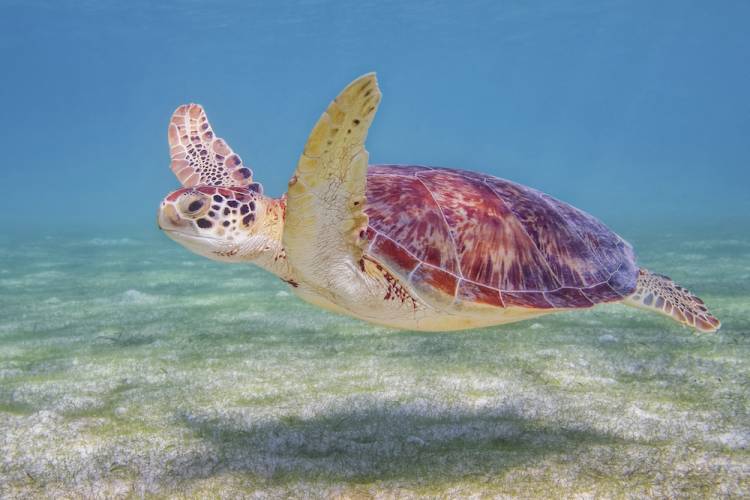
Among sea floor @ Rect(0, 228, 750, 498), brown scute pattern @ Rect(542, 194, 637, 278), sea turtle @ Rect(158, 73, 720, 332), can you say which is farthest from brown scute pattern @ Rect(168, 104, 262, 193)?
brown scute pattern @ Rect(542, 194, 637, 278)

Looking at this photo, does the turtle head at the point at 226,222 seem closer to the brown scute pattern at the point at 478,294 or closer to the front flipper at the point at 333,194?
the front flipper at the point at 333,194

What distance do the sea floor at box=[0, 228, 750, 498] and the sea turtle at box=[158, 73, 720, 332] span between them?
0.67m

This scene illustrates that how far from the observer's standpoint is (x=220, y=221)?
2.43 metres

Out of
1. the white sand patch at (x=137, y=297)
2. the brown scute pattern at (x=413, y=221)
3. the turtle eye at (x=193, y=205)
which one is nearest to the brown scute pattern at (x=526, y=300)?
the brown scute pattern at (x=413, y=221)

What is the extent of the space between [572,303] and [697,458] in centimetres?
96

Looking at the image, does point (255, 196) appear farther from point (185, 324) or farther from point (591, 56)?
point (591, 56)

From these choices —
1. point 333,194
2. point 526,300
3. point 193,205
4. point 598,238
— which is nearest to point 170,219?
point 193,205

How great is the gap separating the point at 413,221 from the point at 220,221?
105 centimetres

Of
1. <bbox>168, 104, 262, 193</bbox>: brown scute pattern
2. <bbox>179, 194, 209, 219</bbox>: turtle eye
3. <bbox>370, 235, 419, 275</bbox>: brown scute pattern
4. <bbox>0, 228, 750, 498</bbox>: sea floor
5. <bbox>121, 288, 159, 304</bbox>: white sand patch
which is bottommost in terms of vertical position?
<bbox>121, 288, 159, 304</bbox>: white sand patch

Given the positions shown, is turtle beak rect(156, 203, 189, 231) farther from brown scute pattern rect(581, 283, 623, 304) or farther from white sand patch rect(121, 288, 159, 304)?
white sand patch rect(121, 288, 159, 304)

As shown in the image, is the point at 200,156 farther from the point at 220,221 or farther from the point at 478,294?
the point at 478,294

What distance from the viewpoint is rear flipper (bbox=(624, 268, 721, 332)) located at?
3.20 m

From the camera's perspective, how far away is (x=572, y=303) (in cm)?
283

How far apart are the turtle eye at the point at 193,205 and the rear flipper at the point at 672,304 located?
2639mm
